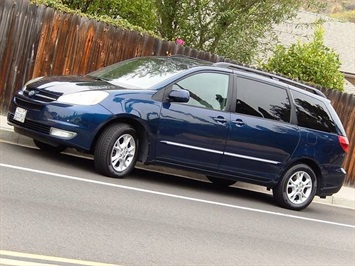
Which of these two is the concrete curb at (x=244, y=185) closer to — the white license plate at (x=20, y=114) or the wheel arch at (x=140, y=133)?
the white license plate at (x=20, y=114)

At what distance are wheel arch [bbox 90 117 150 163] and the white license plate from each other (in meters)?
0.98

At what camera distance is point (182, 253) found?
7176 mm

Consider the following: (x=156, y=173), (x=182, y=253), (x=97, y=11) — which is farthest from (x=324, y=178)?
(x=97, y=11)

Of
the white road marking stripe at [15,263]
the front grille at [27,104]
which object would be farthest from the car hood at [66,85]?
the white road marking stripe at [15,263]

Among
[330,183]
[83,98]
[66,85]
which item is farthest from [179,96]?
[330,183]

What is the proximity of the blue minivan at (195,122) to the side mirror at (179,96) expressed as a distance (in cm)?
1

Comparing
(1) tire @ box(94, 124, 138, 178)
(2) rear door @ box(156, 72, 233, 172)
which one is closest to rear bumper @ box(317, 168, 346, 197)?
(2) rear door @ box(156, 72, 233, 172)

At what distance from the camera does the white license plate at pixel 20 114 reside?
31.9 feet

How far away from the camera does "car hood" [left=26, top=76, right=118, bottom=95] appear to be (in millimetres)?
9656

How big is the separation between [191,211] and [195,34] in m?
9.77

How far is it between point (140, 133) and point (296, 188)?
2894mm

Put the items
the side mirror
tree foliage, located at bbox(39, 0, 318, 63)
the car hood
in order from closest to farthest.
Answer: the car hood
the side mirror
tree foliage, located at bbox(39, 0, 318, 63)

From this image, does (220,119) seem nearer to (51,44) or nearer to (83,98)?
(83,98)

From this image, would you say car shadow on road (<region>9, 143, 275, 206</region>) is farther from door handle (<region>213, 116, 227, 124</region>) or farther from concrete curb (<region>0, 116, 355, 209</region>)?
door handle (<region>213, 116, 227, 124</region>)
